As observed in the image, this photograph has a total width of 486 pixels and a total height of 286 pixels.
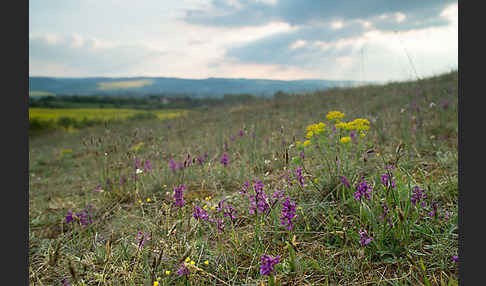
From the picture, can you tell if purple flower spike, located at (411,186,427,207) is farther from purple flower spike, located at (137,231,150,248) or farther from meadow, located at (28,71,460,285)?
purple flower spike, located at (137,231,150,248)

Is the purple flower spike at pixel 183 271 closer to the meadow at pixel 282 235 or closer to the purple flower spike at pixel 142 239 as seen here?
the meadow at pixel 282 235

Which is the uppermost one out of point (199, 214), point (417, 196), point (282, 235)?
point (417, 196)

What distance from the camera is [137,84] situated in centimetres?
12769

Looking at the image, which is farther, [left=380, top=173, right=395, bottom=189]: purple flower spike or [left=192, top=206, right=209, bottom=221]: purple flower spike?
[left=192, top=206, right=209, bottom=221]: purple flower spike

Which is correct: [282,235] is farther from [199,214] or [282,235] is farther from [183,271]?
[183,271]

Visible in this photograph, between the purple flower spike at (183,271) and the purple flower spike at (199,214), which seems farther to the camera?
the purple flower spike at (199,214)

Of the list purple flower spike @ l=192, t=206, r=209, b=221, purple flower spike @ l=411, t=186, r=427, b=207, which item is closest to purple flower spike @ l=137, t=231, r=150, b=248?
purple flower spike @ l=192, t=206, r=209, b=221

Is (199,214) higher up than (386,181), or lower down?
lower down

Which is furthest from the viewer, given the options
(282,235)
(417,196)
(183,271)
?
(282,235)

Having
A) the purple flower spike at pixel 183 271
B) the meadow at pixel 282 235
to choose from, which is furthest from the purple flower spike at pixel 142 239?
the purple flower spike at pixel 183 271

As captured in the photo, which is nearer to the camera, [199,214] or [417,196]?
[417,196]

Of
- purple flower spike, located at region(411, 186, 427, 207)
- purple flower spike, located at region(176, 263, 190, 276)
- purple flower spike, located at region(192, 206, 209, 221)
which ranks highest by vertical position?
purple flower spike, located at region(411, 186, 427, 207)

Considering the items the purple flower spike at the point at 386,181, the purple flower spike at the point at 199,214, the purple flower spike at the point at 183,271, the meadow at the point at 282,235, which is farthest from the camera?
the purple flower spike at the point at 199,214

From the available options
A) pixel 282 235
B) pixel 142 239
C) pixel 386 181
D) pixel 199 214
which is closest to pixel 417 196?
pixel 386 181
